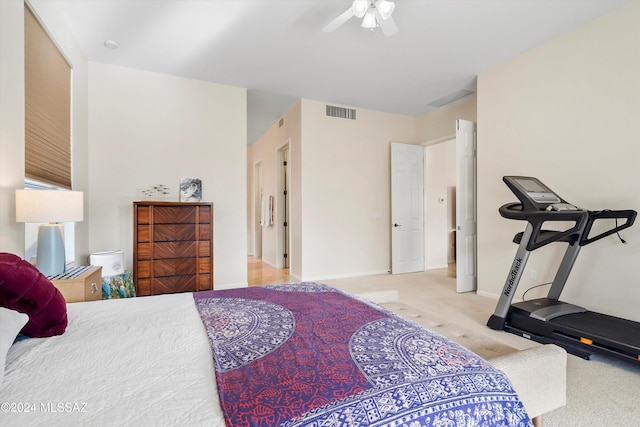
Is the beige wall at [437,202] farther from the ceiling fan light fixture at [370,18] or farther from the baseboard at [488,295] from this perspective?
the ceiling fan light fixture at [370,18]

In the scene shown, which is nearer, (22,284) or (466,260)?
(22,284)

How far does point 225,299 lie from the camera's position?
6.05 ft

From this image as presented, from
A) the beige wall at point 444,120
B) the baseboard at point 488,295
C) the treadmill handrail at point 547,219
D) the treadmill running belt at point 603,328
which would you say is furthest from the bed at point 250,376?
the beige wall at point 444,120

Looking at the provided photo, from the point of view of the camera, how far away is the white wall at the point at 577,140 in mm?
2770

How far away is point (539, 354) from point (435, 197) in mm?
5334

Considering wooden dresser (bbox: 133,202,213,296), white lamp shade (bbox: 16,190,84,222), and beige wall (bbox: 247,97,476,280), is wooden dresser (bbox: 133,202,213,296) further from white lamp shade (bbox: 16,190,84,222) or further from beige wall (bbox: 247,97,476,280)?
beige wall (bbox: 247,97,476,280)

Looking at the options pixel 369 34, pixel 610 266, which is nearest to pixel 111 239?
pixel 369 34

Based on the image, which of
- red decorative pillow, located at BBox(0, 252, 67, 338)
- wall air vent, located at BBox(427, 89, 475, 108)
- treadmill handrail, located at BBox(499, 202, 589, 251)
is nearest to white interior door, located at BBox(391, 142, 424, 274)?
wall air vent, located at BBox(427, 89, 475, 108)

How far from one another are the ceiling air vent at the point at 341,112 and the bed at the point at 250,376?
4361 mm

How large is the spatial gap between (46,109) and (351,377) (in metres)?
3.15

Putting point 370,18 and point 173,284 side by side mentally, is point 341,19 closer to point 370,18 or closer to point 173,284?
point 370,18

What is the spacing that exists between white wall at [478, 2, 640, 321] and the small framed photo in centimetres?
380

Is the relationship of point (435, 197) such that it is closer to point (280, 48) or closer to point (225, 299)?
point (280, 48)

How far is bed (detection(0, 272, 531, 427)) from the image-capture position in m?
0.77
